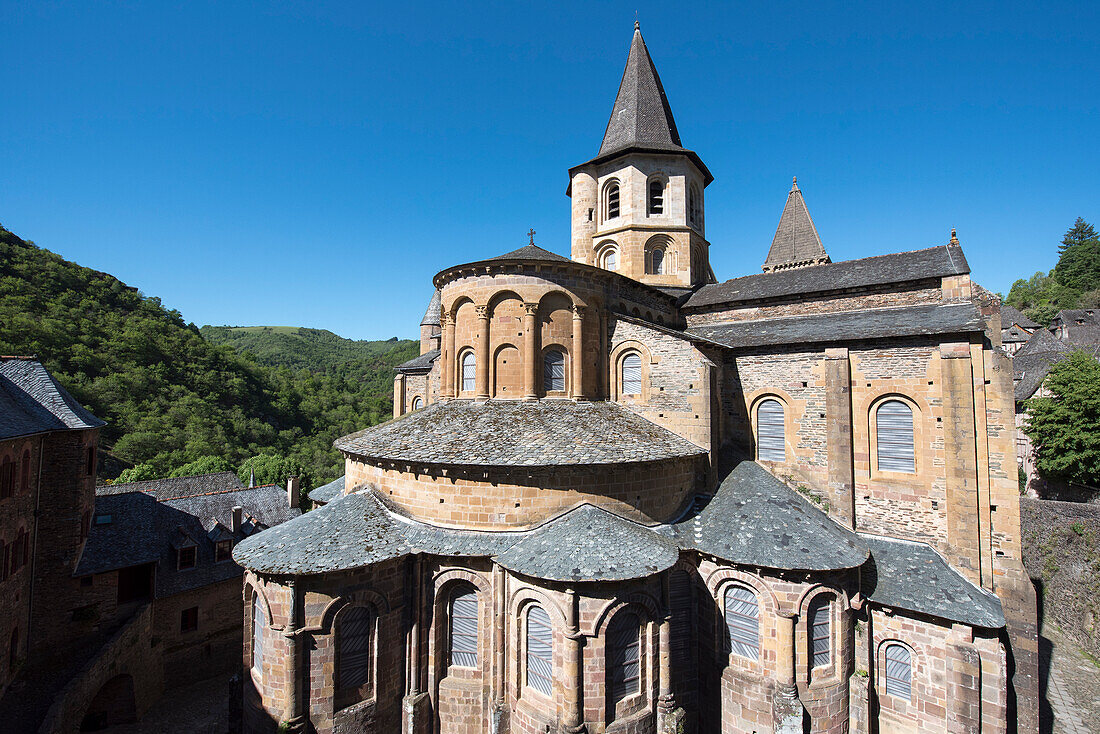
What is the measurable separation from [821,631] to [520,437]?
8877 mm

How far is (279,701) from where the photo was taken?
9.56 metres

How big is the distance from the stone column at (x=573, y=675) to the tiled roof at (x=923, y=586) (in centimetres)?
806

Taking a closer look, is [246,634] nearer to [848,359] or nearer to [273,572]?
[273,572]

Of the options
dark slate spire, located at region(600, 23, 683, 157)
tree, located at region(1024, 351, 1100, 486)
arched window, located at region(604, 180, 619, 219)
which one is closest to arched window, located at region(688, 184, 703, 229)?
dark slate spire, located at region(600, 23, 683, 157)

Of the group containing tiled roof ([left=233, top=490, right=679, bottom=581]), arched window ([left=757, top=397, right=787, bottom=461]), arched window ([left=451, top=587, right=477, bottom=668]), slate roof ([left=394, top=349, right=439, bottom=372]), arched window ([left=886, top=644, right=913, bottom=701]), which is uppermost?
slate roof ([left=394, top=349, right=439, bottom=372])

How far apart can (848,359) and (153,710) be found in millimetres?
26182

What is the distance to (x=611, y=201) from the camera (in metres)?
22.6

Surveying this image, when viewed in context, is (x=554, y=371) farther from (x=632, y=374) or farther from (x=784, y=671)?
(x=784, y=671)

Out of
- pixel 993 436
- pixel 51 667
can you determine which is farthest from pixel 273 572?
pixel 993 436

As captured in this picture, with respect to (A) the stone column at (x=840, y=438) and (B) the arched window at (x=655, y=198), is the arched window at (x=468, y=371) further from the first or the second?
(B) the arched window at (x=655, y=198)

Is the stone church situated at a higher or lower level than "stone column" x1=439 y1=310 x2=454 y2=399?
lower

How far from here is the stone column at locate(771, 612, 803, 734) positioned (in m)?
10.0

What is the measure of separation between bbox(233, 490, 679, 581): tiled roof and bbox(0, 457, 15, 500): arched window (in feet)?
26.4

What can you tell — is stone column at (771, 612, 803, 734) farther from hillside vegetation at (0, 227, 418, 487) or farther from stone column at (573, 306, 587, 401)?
hillside vegetation at (0, 227, 418, 487)
